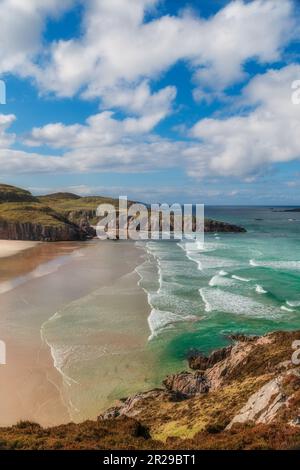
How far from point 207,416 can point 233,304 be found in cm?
2354

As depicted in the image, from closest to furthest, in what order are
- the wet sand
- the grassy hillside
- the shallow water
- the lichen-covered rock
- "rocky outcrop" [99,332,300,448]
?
"rocky outcrop" [99,332,300,448] → the wet sand → the shallow water → the lichen-covered rock → the grassy hillside

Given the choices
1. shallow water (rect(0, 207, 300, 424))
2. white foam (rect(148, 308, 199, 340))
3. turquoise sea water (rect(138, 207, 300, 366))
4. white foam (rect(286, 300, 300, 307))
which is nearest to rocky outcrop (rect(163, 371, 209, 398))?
shallow water (rect(0, 207, 300, 424))

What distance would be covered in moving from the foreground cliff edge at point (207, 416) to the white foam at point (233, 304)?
13611mm

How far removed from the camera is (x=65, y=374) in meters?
25.0

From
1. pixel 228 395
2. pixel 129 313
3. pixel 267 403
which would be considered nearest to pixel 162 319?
pixel 129 313

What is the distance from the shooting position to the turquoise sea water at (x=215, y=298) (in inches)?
1240

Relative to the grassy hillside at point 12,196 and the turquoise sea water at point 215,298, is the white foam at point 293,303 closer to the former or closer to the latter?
the turquoise sea water at point 215,298

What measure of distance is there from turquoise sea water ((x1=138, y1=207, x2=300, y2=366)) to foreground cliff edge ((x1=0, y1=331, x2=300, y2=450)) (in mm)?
5820

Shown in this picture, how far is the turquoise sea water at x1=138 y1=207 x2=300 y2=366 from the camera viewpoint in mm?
31484

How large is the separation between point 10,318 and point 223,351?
1983cm

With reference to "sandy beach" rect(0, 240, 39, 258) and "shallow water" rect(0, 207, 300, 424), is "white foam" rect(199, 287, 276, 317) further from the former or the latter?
"sandy beach" rect(0, 240, 39, 258)

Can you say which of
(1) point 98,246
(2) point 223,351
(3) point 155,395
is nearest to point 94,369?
(3) point 155,395

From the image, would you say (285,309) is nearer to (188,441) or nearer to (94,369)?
(94,369)
